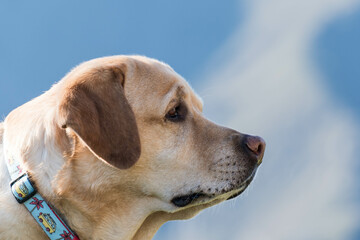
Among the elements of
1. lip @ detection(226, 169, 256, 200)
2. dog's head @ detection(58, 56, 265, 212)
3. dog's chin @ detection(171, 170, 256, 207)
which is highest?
dog's head @ detection(58, 56, 265, 212)

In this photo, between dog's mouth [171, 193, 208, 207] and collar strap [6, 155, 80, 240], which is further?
dog's mouth [171, 193, 208, 207]

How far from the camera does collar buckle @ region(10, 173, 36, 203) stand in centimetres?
317

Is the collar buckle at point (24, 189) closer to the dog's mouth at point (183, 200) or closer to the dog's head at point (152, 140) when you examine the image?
the dog's head at point (152, 140)

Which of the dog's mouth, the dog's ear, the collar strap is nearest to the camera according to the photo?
the dog's ear

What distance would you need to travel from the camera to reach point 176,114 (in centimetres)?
364

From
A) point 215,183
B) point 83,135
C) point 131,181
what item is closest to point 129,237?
point 131,181

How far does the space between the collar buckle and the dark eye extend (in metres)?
1.03

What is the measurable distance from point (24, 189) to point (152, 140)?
2.92 feet

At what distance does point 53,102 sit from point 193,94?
121 centimetres

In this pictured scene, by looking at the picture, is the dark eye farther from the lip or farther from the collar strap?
the collar strap

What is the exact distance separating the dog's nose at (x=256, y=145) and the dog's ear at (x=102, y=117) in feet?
2.77

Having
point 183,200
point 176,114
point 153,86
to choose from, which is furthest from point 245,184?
point 153,86

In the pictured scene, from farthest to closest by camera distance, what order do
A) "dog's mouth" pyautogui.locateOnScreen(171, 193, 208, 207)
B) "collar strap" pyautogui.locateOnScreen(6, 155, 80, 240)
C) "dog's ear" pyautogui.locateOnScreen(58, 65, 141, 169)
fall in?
"dog's mouth" pyautogui.locateOnScreen(171, 193, 208, 207) < "collar strap" pyautogui.locateOnScreen(6, 155, 80, 240) < "dog's ear" pyautogui.locateOnScreen(58, 65, 141, 169)

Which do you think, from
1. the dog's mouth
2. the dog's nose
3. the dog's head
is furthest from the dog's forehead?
the dog's mouth
